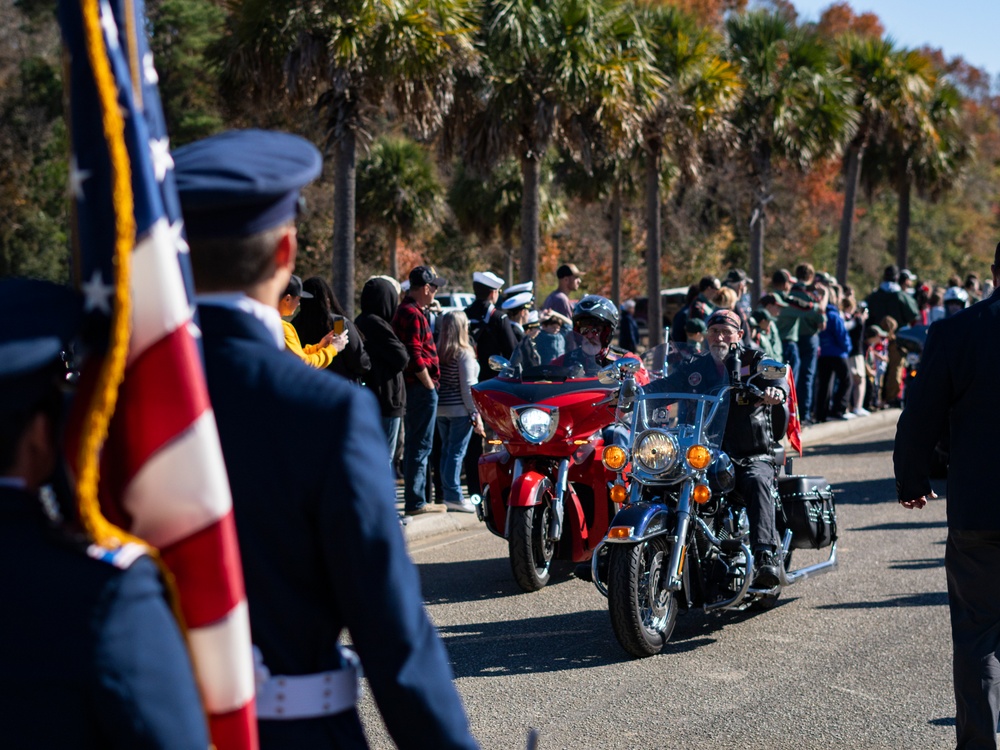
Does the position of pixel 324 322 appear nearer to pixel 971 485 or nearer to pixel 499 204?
pixel 971 485

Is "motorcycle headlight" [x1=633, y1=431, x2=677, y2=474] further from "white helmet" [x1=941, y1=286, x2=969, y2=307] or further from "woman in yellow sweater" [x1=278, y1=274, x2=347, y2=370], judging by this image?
"white helmet" [x1=941, y1=286, x2=969, y2=307]

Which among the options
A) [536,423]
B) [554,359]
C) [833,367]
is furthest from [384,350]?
[833,367]

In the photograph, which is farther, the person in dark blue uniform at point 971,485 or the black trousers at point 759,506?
the black trousers at point 759,506

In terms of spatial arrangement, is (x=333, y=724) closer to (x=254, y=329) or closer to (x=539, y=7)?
(x=254, y=329)

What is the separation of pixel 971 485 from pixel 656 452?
229 cm

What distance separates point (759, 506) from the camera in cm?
678

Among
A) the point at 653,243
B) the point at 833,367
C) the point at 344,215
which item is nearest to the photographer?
the point at 344,215

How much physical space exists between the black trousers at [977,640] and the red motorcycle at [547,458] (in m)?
3.53

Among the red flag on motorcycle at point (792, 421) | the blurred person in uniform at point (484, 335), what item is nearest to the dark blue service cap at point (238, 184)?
the red flag on motorcycle at point (792, 421)

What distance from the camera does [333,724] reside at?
2039mm

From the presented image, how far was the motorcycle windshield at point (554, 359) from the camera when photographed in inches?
323

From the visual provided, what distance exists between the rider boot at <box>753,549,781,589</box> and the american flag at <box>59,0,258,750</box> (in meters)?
5.31

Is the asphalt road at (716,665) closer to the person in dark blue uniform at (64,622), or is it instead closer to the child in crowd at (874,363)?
the person in dark blue uniform at (64,622)

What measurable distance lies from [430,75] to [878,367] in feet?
29.8
